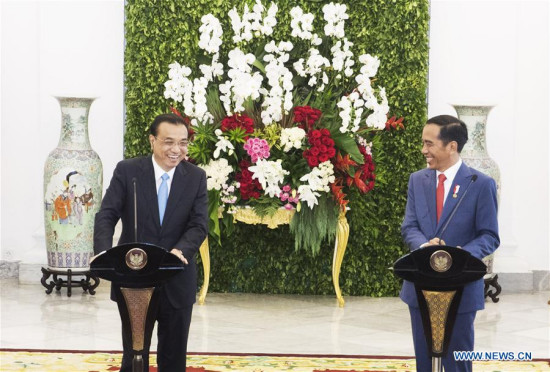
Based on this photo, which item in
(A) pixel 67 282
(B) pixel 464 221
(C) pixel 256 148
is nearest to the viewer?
(B) pixel 464 221

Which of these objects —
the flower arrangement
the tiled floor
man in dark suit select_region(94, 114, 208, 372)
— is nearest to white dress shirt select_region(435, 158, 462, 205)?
man in dark suit select_region(94, 114, 208, 372)

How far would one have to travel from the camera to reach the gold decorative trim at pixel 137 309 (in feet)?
14.5

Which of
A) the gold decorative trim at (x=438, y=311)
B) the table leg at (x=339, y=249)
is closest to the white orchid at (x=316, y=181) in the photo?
the table leg at (x=339, y=249)

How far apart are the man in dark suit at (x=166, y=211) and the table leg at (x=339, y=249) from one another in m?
4.05

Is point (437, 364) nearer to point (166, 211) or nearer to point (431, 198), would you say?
point (431, 198)

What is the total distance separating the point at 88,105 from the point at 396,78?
282 cm

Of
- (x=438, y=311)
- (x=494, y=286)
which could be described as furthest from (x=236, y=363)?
(x=494, y=286)

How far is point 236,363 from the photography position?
6.75m

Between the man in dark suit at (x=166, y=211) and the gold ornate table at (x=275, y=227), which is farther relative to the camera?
the gold ornate table at (x=275, y=227)

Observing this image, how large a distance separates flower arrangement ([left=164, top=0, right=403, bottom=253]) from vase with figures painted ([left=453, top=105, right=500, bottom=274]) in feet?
2.13

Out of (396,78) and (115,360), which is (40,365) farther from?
(396,78)

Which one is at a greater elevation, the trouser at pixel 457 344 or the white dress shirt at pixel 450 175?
the white dress shirt at pixel 450 175

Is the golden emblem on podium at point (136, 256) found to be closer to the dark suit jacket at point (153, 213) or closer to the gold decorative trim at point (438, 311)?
the dark suit jacket at point (153, 213)

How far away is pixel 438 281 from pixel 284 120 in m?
4.56
